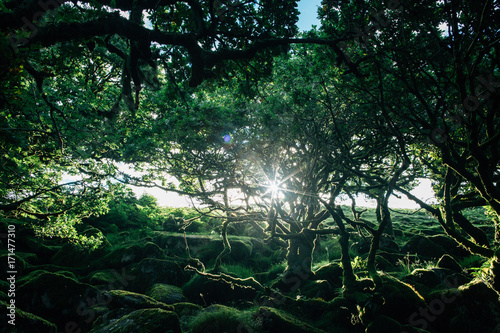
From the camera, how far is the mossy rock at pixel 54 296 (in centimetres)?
816

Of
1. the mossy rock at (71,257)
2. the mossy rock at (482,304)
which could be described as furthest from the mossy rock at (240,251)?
the mossy rock at (482,304)

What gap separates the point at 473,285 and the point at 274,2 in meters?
Result: 7.90

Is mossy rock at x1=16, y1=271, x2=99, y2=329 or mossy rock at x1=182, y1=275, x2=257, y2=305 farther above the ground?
mossy rock at x1=16, y1=271, x2=99, y2=329

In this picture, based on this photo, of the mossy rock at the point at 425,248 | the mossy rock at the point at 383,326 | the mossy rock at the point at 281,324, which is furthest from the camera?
the mossy rock at the point at 425,248

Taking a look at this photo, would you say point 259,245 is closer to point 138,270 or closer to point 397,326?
point 138,270

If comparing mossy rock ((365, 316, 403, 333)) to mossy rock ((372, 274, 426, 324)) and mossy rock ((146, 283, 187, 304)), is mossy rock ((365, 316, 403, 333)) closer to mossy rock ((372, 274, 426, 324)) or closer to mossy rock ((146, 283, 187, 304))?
mossy rock ((372, 274, 426, 324))

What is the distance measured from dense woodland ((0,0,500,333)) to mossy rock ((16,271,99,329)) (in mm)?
58

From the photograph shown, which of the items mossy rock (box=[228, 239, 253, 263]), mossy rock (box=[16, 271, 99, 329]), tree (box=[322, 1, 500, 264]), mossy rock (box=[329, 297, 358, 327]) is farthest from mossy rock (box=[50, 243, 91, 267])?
tree (box=[322, 1, 500, 264])

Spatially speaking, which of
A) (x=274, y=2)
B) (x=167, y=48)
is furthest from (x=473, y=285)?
(x=167, y=48)

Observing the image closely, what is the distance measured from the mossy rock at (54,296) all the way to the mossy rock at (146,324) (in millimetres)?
3521

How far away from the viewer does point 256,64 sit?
18.7ft

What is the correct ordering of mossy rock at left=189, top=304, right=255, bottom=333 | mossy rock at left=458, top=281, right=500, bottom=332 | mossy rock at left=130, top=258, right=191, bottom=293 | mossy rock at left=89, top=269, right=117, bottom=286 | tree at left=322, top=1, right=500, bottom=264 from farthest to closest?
mossy rock at left=130, top=258, right=191, bottom=293, mossy rock at left=89, top=269, right=117, bottom=286, mossy rock at left=189, top=304, right=255, bottom=333, mossy rock at left=458, top=281, right=500, bottom=332, tree at left=322, top=1, right=500, bottom=264

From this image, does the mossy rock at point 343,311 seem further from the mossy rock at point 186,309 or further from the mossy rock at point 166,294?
the mossy rock at point 166,294

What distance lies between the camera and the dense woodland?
382 cm
